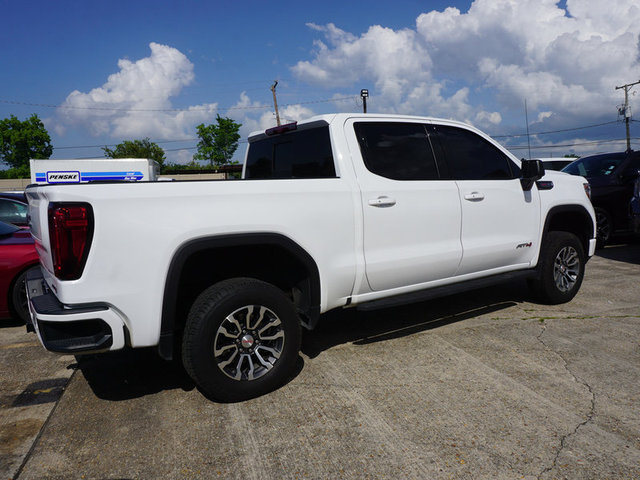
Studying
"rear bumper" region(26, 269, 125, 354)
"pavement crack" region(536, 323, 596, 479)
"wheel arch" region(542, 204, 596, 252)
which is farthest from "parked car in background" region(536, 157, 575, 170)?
"rear bumper" region(26, 269, 125, 354)

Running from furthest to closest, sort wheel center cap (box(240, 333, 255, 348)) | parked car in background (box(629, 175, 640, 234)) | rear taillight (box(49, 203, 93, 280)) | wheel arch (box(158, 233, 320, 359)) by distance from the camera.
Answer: parked car in background (box(629, 175, 640, 234)), wheel center cap (box(240, 333, 255, 348)), wheel arch (box(158, 233, 320, 359)), rear taillight (box(49, 203, 93, 280))

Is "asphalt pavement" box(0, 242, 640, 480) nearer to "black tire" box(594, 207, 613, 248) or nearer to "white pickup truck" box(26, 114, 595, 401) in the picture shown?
"white pickup truck" box(26, 114, 595, 401)

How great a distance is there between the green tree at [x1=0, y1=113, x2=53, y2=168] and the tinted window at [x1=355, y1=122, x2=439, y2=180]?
236ft

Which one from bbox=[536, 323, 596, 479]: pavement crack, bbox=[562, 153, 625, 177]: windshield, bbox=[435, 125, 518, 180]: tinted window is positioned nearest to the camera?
bbox=[536, 323, 596, 479]: pavement crack

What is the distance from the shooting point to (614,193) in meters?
8.96

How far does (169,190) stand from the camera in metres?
2.89

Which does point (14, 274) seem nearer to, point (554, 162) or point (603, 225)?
point (603, 225)

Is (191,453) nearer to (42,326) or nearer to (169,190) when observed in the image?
(42,326)

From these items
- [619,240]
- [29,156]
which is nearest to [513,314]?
[619,240]

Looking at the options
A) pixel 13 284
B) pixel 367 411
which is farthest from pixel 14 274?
pixel 367 411

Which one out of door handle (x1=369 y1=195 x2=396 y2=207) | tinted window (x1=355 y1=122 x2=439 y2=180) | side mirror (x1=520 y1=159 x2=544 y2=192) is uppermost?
tinted window (x1=355 y1=122 x2=439 y2=180)

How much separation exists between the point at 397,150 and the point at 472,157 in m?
0.97

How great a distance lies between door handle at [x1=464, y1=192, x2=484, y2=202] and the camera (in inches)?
172

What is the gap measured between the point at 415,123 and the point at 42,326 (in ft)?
10.8
